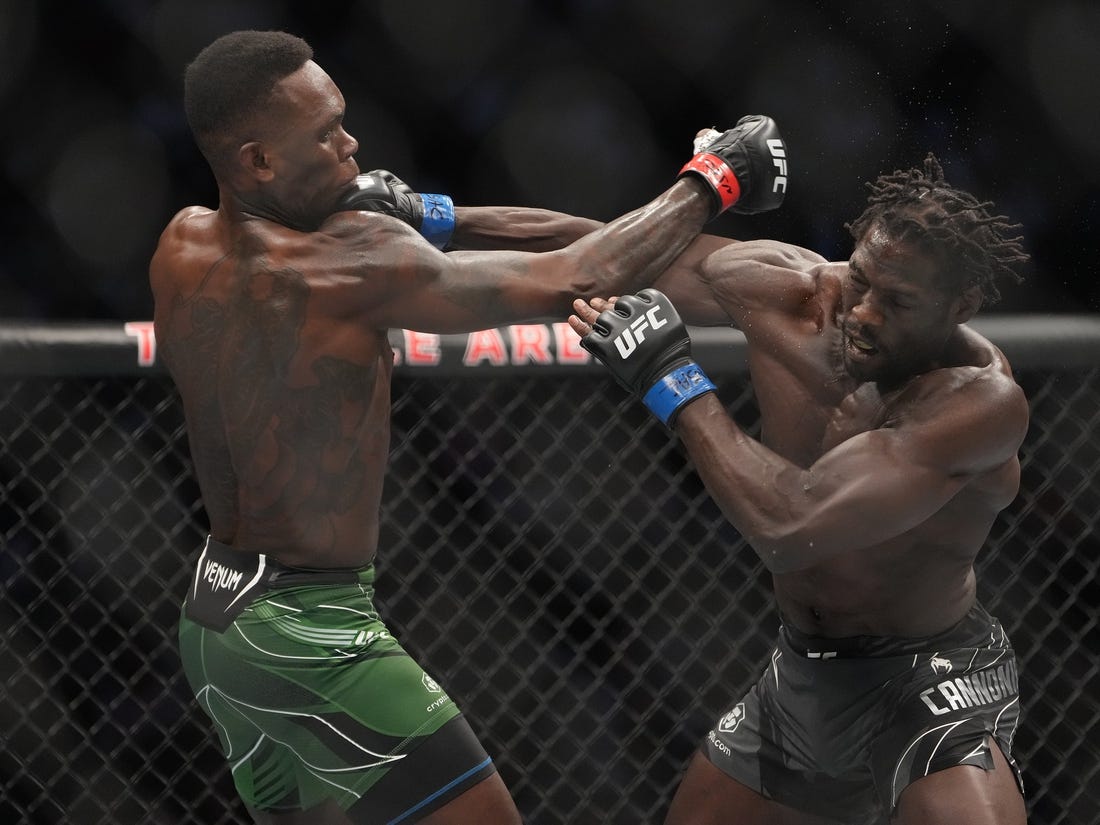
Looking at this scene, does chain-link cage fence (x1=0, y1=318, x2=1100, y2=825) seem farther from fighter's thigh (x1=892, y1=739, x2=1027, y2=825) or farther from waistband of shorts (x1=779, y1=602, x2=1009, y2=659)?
fighter's thigh (x1=892, y1=739, x2=1027, y2=825)

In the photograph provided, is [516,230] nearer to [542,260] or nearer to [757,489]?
[542,260]

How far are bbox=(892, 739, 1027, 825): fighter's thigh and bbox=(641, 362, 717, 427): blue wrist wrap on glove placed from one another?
65 centimetres

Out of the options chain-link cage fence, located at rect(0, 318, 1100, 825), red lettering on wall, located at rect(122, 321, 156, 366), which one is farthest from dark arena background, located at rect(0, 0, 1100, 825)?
red lettering on wall, located at rect(122, 321, 156, 366)

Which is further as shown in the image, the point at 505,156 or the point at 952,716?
the point at 505,156

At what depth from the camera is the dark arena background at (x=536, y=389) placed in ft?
10.1

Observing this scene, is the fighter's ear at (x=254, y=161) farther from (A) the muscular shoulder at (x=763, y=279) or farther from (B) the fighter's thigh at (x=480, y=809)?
(B) the fighter's thigh at (x=480, y=809)

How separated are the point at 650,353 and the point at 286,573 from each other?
62 cm

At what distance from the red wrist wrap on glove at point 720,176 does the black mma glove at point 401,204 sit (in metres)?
0.46

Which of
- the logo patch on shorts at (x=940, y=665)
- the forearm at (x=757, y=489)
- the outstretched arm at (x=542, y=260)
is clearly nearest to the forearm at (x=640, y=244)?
the outstretched arm at (x=542, y=260)

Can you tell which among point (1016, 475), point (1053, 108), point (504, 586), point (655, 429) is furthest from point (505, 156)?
point (1016, 475)

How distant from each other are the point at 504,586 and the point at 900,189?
1.80 metres

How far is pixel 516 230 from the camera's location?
8.20 ft

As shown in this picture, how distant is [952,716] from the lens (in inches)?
81.0

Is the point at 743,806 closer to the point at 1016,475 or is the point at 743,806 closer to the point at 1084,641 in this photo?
the point at 1016,475
